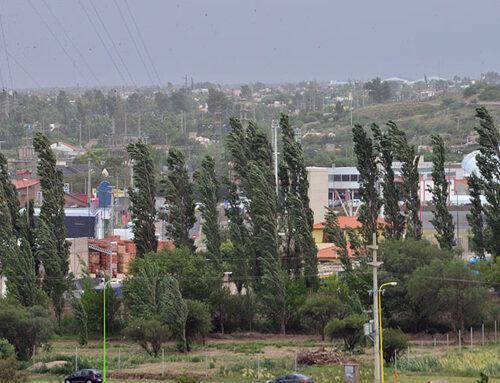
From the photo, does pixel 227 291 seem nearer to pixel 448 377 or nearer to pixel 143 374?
pixel 143 374

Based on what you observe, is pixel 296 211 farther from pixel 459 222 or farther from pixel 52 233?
pixel 459 222

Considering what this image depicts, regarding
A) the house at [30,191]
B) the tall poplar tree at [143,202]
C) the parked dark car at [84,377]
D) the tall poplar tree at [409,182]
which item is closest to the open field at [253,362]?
the parked dark car at [84,377]

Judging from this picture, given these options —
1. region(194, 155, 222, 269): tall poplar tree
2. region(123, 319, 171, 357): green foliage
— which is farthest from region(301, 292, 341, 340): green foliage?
region(123, 319, 171, 357): green foliage

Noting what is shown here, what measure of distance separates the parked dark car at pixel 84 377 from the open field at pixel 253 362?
758 millimetres

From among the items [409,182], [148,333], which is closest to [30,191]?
[409,182]

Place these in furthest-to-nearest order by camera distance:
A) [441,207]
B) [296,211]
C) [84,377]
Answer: [441,207]
[296,211]
[84,377]

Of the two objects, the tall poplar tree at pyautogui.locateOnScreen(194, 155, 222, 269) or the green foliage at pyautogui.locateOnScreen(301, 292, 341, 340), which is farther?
the tall poplar tree at pyautogui.locateOnScreen(194, 155, 222, 269)

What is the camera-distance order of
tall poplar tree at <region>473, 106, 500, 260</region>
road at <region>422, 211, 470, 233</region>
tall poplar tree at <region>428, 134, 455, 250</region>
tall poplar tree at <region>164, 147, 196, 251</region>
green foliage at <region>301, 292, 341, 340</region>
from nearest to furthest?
green foliage at <region>301, 292, 341, 340</region> < tall poplar tree at <region>473, 106, 500, 260</region> < tall poplar tree at <region>428, 134, 455, 250</region> < tall poplar tree at <region>164, 147, 196, 251</region> < road at <region>422, 211, 470, 233</region>

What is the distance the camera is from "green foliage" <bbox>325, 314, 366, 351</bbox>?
45719 mm

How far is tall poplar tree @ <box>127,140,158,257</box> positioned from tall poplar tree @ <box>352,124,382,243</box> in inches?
515

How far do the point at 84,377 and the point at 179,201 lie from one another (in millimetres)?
23314

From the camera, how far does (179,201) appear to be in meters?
59.7

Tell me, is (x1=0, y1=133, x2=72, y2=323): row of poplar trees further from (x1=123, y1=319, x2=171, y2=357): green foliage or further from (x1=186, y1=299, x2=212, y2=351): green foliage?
(x1=186, y1=299, x2=212, y2=351): green foliage

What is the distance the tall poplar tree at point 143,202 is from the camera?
191 feet
